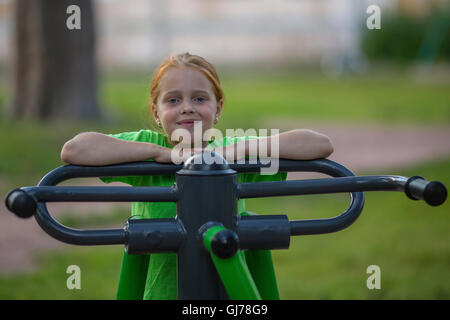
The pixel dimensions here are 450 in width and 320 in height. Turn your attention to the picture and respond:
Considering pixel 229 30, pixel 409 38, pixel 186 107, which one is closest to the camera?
pixel 186 107

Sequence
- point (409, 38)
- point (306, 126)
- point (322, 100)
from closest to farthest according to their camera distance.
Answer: point (306, 126), point (322, 100), point (409, 38)

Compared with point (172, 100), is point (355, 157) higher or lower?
lower

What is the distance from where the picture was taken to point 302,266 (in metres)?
4.52

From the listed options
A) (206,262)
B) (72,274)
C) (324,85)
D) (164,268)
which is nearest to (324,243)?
(72,274)

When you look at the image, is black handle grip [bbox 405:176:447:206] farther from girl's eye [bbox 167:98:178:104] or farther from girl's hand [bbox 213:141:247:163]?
girl's eye [bbox 167:98:178:104]

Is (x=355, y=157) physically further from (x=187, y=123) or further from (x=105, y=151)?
(x=105, y=151)

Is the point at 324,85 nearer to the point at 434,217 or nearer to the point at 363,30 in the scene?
the point at 363,30

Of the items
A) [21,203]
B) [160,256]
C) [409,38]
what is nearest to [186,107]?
[160,256]

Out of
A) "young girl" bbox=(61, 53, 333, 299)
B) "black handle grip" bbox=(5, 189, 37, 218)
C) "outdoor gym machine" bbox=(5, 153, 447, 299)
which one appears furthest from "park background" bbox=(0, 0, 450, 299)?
"black handle grip" bbox=(5, 189, 37, 218)

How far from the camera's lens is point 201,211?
56.9 inches

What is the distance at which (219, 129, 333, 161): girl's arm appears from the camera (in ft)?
5.48

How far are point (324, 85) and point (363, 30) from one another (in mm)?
7635

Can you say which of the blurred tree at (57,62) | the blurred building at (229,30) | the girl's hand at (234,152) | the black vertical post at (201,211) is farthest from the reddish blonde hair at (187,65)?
the blurred building at (229,30)

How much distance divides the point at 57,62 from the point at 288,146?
854 cm
